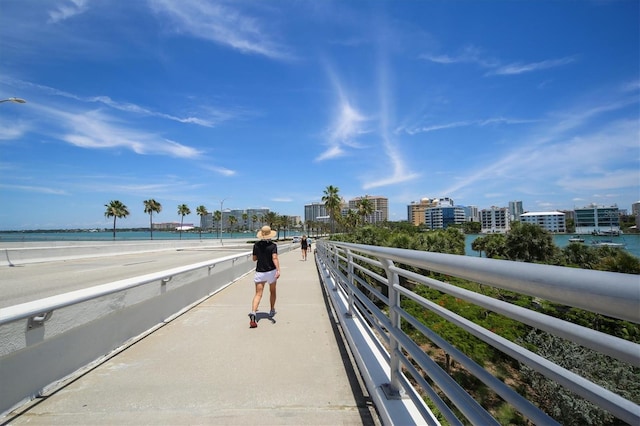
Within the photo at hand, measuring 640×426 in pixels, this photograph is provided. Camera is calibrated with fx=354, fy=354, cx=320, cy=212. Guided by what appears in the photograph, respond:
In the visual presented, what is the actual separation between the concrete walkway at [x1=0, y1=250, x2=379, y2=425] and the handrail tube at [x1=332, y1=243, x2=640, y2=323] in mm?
2039

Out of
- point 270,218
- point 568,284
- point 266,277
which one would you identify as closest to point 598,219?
point 270,218

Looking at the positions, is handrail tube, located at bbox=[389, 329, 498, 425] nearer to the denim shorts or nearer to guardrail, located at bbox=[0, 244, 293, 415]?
guardrail, located at bbox=[0, 244, 293, 415]


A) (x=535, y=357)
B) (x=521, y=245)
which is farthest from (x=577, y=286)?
(x=521, y=245)

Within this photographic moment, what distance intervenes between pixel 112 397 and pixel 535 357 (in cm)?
367

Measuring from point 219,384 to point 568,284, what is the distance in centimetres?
352

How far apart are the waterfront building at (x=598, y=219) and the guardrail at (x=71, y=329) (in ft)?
437

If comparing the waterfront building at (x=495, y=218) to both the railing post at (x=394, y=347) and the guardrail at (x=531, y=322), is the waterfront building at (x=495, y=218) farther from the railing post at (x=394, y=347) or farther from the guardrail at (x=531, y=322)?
the guardrail at (x=531, y=322)

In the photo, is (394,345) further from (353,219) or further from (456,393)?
(353,219)

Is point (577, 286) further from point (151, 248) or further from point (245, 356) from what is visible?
point (151, 248)

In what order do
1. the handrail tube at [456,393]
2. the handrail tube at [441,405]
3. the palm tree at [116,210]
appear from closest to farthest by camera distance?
the handrail tube at [456,393], the handrail tube at [441,405], the palm tree at [116,210]

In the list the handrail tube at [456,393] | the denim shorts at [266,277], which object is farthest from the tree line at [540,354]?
the handrail tube at [456,393]

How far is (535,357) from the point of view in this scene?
1.25 meters

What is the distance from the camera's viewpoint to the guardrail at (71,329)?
9.98 feet

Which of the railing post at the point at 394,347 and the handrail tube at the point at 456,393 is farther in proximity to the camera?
the railing post at the point at 394,347
